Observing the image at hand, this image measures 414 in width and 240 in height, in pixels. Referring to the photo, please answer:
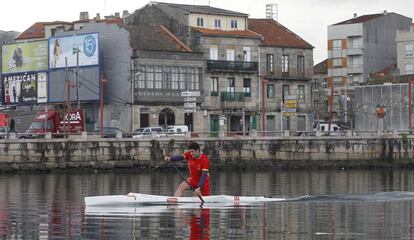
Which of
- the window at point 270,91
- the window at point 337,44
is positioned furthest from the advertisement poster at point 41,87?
the window at point 337,44

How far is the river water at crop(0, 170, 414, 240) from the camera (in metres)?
25.2

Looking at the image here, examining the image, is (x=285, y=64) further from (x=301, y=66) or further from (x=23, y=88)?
(x=23, y=88)

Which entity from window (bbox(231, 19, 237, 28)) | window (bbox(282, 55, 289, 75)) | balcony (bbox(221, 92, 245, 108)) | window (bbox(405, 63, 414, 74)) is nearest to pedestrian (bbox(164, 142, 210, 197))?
balcony (bbox(221, 92, 245, 108))

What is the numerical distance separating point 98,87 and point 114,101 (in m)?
1.85

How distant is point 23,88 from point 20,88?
0.50 m

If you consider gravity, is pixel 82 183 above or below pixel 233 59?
below

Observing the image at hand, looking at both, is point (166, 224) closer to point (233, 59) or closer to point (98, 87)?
point (98, 87)

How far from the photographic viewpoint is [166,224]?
2744cm

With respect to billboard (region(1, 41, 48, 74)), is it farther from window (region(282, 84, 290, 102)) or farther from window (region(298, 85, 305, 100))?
window (region(298, 85, 305, 100))

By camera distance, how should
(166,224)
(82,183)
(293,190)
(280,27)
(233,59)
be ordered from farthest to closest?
(280,27) < (233,59) < (82,183) < (293,190) < (166,224)

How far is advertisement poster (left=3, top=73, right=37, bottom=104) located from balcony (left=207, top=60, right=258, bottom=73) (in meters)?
15.5

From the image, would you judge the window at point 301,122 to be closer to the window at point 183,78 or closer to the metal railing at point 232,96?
the metal railing at point 232,96

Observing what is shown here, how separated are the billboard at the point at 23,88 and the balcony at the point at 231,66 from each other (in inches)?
572

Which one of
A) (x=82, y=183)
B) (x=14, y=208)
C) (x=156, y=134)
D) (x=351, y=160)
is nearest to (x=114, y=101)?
(x=156, y=134)
